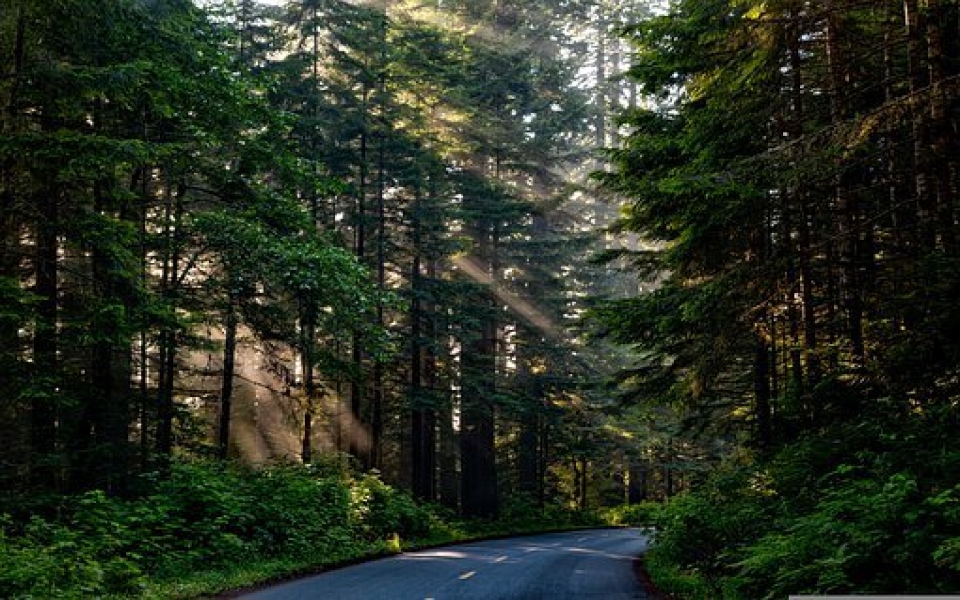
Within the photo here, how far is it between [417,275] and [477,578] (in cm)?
1700

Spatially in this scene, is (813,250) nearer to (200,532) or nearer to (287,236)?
(200,532)

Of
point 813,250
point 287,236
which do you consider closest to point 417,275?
point 287,236

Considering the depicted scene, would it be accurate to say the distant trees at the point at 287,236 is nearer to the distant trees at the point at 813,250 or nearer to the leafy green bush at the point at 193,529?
the leafy green bush at the point at 193,529

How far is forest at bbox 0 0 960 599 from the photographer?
9.28 metres

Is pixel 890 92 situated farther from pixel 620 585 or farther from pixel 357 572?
pixel 357 572

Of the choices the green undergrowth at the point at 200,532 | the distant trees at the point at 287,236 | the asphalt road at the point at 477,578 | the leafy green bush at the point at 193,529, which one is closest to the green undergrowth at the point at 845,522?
the asphalt road at the point at 477,578

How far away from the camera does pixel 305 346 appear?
20094mm

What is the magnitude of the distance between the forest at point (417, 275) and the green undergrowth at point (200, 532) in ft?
0.25

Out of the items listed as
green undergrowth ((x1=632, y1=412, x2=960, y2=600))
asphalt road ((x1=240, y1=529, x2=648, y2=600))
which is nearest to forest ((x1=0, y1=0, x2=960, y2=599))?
green undergrowth ((x1=632, y1=412, x2=960, y2=600))

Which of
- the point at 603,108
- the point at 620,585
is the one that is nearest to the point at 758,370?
the point at 620,585

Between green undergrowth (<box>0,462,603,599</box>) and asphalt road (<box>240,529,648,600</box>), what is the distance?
125 cm

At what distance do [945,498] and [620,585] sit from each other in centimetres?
751

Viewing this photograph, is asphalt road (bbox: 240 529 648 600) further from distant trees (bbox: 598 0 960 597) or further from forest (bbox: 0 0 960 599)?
distant trees (bbox: 598 0 960 597)

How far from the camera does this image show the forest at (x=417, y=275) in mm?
9281
